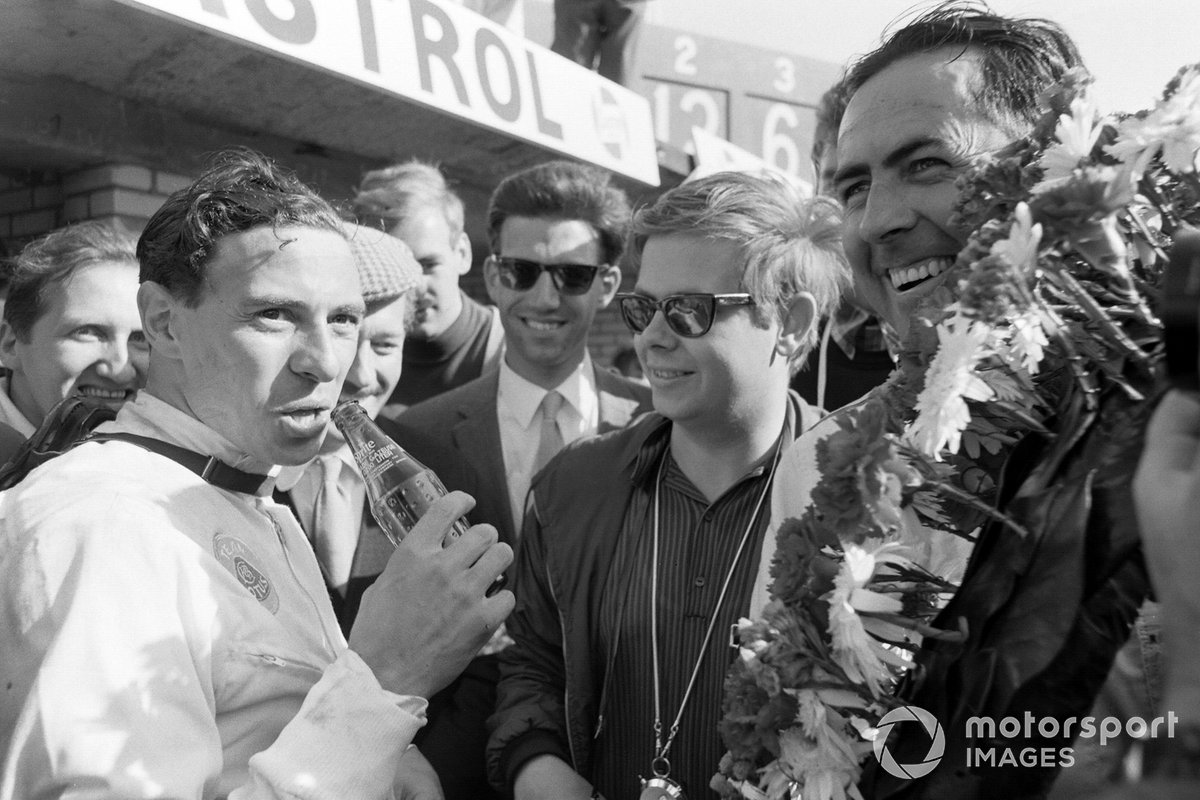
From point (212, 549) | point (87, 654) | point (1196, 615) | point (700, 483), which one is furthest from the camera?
point (700, 483)

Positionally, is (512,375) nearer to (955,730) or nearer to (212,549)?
(212,549)

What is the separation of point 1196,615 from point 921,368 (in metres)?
0.73

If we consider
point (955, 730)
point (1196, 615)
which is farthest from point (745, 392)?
point (1196, 615)

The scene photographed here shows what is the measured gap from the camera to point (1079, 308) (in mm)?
1463

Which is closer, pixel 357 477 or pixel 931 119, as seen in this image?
pixel 931 119

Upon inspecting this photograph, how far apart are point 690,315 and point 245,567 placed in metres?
1.33

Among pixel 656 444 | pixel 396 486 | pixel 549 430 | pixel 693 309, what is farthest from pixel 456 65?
pixel 396 486

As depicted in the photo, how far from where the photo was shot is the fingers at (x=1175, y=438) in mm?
946

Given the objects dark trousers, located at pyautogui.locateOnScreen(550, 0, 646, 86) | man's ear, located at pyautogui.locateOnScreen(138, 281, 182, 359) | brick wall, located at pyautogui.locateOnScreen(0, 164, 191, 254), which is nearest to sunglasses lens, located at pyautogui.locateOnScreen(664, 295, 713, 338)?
man's ear, located at pyautogui.locateOnScreen(138, 281, 182, 359)

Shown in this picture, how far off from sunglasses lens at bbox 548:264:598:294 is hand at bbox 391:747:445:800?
1.98 meters

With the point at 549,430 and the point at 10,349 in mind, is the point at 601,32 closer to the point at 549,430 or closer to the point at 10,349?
the point at 549,430

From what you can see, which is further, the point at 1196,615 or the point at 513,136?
the point at 513,136

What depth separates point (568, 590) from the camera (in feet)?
9.14

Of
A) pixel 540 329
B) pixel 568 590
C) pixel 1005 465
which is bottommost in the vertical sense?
pixel 568 590
